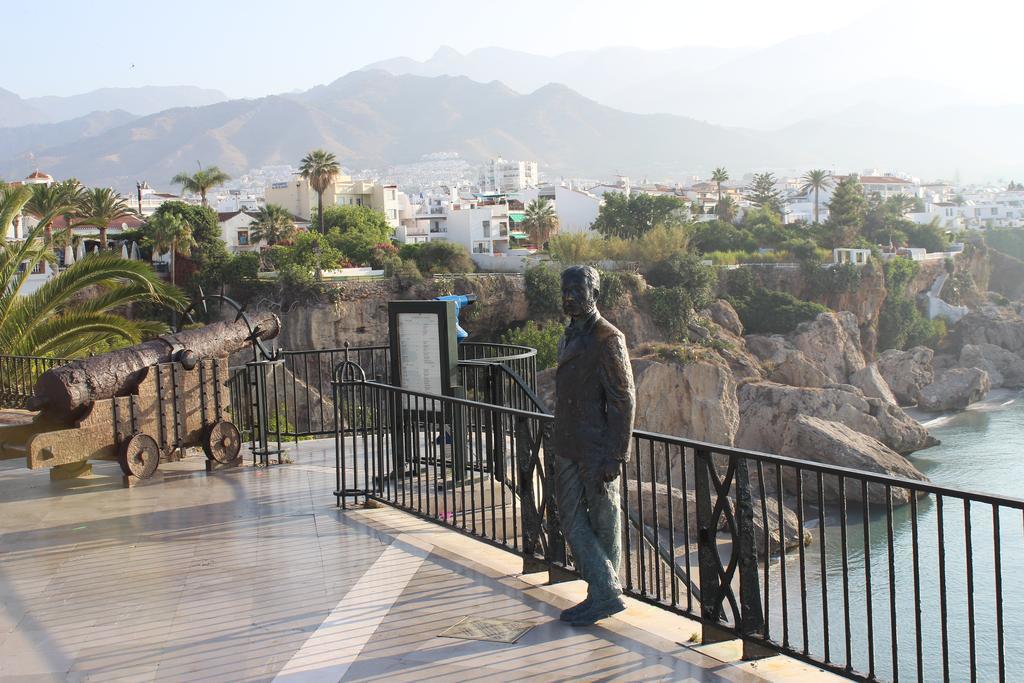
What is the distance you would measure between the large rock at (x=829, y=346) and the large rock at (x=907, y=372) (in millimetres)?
2236

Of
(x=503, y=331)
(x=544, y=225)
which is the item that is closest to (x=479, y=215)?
(x=544, y=225)

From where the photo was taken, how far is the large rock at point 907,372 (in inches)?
2392

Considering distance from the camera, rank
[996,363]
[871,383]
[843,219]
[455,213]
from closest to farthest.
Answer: [871,383] → [996,363] → [455,213] → [843,219]

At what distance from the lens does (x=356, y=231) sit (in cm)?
6456

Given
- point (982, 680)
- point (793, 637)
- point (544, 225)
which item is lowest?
point (982, 680)

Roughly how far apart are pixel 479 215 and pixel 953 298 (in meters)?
39.0

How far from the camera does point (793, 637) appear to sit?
16.8 m

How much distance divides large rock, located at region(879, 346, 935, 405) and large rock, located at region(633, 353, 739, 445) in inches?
945

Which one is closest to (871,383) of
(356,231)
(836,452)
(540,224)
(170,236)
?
(836,452)

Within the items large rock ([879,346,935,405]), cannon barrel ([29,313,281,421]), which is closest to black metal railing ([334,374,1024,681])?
cannon barrel ([29,313,281,421])

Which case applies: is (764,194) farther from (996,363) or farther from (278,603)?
(278,603)

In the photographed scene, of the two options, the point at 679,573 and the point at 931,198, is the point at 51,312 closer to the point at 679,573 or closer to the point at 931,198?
the point at 679,573

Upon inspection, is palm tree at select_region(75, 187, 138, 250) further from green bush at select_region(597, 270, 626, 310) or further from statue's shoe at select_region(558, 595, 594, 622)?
statue's shoe at select_region(558, 595, 594, 622)

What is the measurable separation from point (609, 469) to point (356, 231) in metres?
61.4
